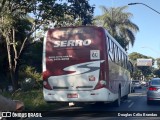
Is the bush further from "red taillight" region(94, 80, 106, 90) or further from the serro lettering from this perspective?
"red taillight" region(94, 80, 106, 90)

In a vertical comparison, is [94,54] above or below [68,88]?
above

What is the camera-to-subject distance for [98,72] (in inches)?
583

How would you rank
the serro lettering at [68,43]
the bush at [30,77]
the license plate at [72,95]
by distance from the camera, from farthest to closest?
the bush at [30,77] < the serro lettering at [68,43] < the license plate at [72,95]

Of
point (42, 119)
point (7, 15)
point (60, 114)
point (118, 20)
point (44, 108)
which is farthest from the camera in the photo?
→ point (118, 20)

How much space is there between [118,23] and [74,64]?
40351 mm

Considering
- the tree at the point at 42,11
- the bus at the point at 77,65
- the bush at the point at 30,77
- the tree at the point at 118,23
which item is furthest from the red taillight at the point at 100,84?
the tree at the point at 118,23

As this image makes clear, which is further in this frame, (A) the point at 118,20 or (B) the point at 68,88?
(A) the point at 118,20

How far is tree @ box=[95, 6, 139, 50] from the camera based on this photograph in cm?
5378

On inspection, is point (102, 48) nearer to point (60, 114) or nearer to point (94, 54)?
point (94, 54)

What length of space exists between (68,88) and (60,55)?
1.38 m

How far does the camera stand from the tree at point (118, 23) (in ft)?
176

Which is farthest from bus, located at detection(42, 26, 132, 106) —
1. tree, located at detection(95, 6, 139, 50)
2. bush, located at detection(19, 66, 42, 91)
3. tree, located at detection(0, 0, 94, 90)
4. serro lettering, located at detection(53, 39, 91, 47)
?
tree, located at detection(95, 6, 139, 50)

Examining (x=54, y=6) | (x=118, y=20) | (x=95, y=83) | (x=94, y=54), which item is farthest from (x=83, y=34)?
(x=118, y=20)

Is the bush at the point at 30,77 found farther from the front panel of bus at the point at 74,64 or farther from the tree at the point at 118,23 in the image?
the front panel of bus at the point at 74,64
